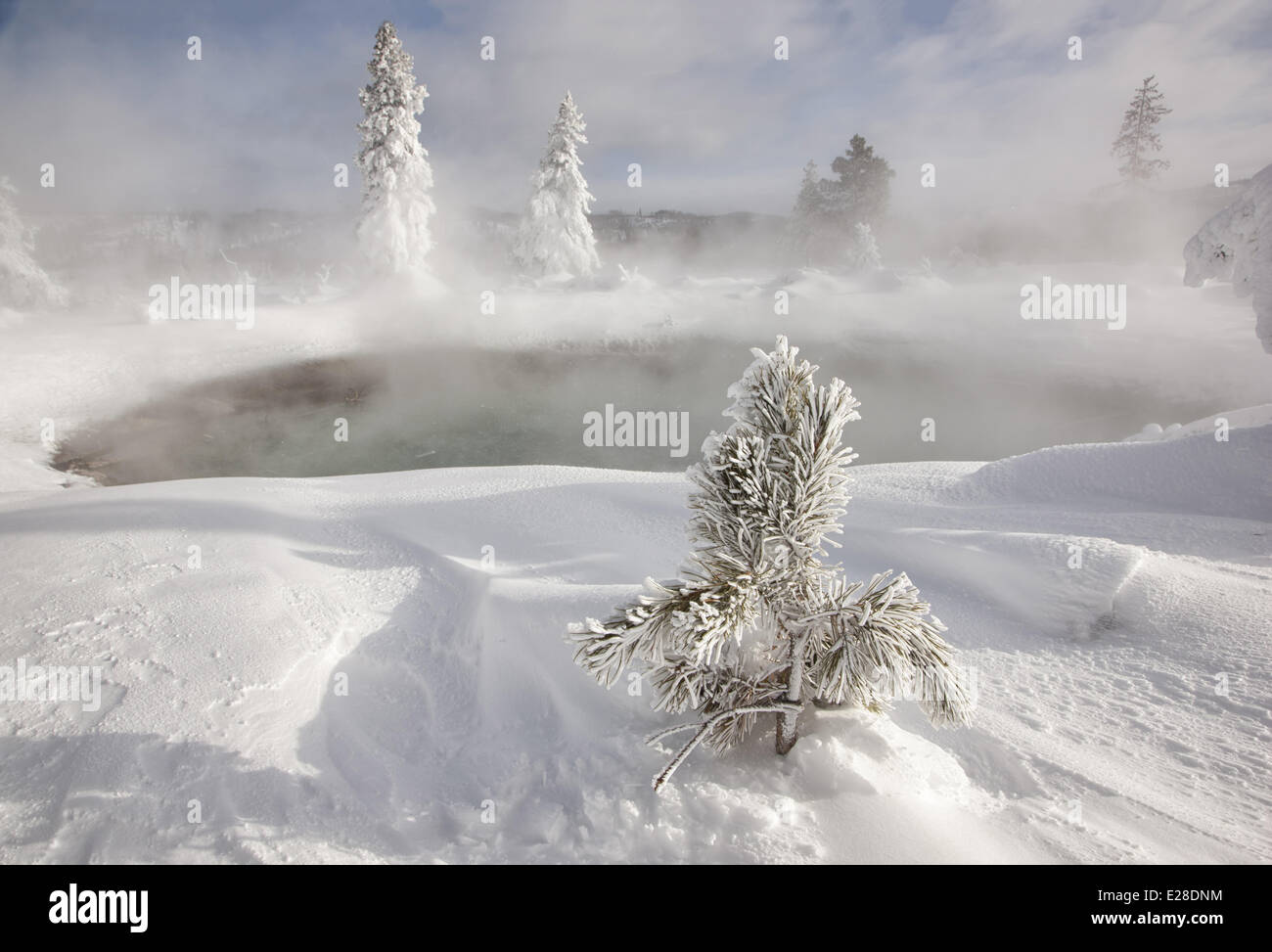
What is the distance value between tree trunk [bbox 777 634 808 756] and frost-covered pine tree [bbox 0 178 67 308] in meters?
37.8

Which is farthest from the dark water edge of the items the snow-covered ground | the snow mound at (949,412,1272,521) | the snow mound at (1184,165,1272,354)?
the snow mound at (949,412,1272,521)

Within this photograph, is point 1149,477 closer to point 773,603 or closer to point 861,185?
point 773,603

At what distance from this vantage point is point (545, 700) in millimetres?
4031

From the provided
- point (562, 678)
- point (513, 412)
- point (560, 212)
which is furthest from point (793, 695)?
point (560, 212)

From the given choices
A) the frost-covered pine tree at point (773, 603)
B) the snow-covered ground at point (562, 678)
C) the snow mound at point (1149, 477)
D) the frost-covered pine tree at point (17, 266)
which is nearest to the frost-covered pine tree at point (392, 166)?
the frost-covered pine tree at point (17, 266)

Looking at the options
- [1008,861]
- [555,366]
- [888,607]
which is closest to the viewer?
[1008,861]

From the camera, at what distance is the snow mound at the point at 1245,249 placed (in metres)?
8.57

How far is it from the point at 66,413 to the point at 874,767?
66.7ft

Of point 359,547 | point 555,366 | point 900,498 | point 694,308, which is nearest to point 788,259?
point 694,308

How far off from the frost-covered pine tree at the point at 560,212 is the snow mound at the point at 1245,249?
99.8ft

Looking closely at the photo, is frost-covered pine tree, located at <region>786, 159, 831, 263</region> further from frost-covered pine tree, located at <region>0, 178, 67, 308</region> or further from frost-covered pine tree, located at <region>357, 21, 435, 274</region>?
frost-covered pine tree, located at <region>0, 178, 67, 308</region>

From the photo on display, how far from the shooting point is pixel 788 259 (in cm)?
4897
